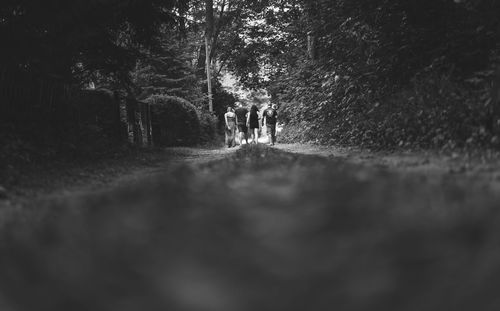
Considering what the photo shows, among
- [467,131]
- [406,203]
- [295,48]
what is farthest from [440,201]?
[295,48]

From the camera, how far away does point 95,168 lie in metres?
10.8

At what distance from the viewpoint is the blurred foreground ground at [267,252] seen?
2406 mm

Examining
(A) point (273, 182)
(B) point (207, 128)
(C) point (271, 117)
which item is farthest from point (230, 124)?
(A) point (273, 182)

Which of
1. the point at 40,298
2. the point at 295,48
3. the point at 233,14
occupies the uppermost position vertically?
the point at 233,14

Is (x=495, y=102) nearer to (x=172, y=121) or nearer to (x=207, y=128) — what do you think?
(x=172, y=121)

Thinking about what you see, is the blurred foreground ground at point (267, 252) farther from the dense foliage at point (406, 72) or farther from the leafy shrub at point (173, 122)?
the leafy shrub at point (173, 122)

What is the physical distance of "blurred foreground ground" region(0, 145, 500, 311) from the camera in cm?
241

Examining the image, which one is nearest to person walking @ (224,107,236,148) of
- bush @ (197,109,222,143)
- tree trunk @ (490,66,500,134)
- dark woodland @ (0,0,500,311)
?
dark woodland @ (0,0,500,311)

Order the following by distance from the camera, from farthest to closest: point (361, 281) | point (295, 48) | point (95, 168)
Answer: point (295, 48)
point (95, 168)
point (361, 281)

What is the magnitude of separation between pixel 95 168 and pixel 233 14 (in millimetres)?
30820

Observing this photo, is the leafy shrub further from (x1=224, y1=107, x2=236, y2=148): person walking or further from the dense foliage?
the dense foliage

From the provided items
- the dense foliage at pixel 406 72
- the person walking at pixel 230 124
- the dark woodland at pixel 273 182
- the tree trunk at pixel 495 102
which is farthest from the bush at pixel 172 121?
the tree trunk at pixel 495 102

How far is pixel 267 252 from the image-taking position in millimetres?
2941

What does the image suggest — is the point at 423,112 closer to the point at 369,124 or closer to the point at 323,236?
the point at 369,124
